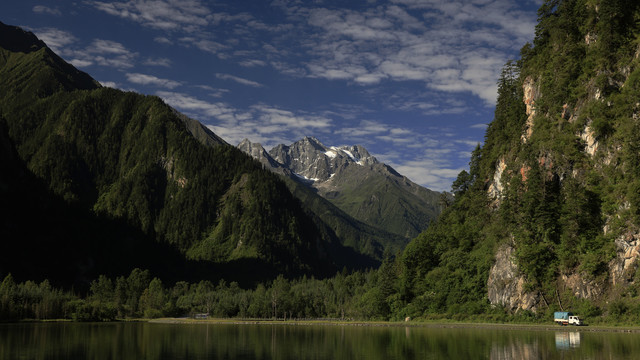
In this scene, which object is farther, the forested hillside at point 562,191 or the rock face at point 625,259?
the forested hillside at point 562,191

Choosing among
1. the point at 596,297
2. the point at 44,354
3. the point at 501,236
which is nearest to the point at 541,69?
the point at 501,236

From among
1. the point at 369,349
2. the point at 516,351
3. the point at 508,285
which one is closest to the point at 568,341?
the point at 516,351

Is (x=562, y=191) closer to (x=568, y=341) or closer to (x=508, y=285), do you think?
(x=508, y=285)

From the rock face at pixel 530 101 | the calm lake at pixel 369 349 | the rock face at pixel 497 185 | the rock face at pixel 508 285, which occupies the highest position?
the rock face at pixel 530 101

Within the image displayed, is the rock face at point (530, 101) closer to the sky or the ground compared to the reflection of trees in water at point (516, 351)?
closer to the sky

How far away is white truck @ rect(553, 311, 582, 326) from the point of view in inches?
4564

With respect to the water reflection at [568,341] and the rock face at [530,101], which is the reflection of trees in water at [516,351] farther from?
the rock face at [530,101]

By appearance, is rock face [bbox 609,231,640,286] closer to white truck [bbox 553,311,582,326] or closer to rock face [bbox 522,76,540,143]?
white truck [bbox 553,311,582,326]

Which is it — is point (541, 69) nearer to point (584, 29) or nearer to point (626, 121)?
point (584, 29)

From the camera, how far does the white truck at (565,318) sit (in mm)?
115938

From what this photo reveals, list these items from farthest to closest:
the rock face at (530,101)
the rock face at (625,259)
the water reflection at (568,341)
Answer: the rock face at (530,101) < the rock face at (625,259) < the water reflection at (568,341)

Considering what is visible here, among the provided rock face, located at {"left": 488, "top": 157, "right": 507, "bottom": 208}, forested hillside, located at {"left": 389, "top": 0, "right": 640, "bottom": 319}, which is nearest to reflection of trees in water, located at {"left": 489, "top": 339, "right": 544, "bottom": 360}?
forested hillside, located at {"left": 389, "top": 0, "right": 640, "bottom": 319}

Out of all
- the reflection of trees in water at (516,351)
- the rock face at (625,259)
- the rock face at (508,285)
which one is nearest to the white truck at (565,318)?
the rock face at (508,285)

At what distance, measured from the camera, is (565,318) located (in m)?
119
